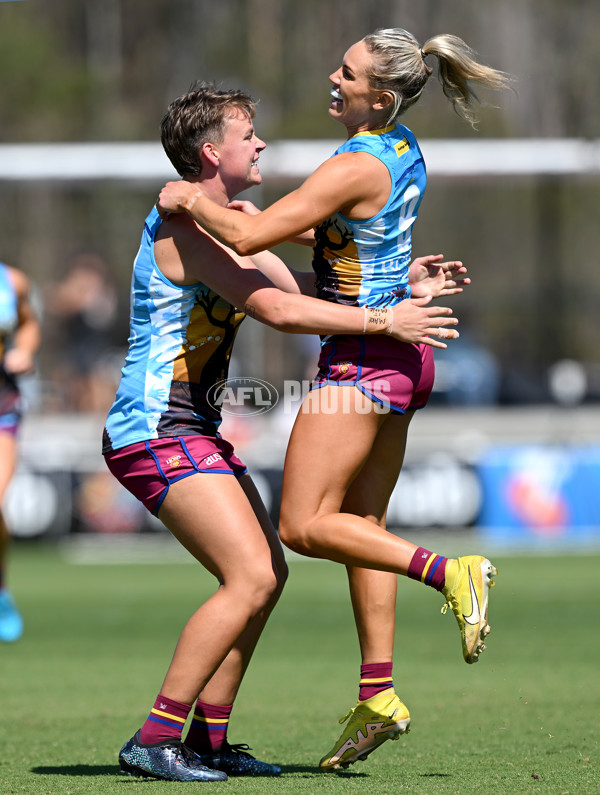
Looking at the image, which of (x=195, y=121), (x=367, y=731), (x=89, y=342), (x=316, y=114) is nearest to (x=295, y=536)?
(x=367, y=731)

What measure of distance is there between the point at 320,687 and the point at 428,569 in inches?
97.6

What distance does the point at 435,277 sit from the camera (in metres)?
4.80

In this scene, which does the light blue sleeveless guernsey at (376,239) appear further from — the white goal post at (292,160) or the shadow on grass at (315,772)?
the white goal post at (292,160)

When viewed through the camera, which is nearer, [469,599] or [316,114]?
[469,599]

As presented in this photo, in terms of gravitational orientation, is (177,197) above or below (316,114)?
below

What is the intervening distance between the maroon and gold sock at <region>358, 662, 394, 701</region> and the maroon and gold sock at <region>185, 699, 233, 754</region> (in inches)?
18.6

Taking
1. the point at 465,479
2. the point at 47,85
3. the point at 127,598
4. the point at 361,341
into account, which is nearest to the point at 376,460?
the point at 361,341

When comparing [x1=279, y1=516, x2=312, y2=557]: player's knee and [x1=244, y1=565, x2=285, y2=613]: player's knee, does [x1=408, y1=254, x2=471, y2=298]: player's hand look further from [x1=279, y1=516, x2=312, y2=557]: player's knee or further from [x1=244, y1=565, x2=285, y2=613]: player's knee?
[x1=244, y1=565, x2=285, y2=613]: player's knee

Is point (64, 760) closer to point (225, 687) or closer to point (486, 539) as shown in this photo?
point (225, 687)

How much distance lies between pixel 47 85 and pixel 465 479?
20.4m

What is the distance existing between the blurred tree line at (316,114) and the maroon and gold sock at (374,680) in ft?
45.2

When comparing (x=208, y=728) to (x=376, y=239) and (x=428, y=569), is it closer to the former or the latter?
(x=428, y=569)

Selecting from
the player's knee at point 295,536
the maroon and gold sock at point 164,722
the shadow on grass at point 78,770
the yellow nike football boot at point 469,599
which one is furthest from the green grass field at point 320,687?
the player's knee at point 295,536

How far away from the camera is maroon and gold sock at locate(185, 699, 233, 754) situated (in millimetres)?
4598
